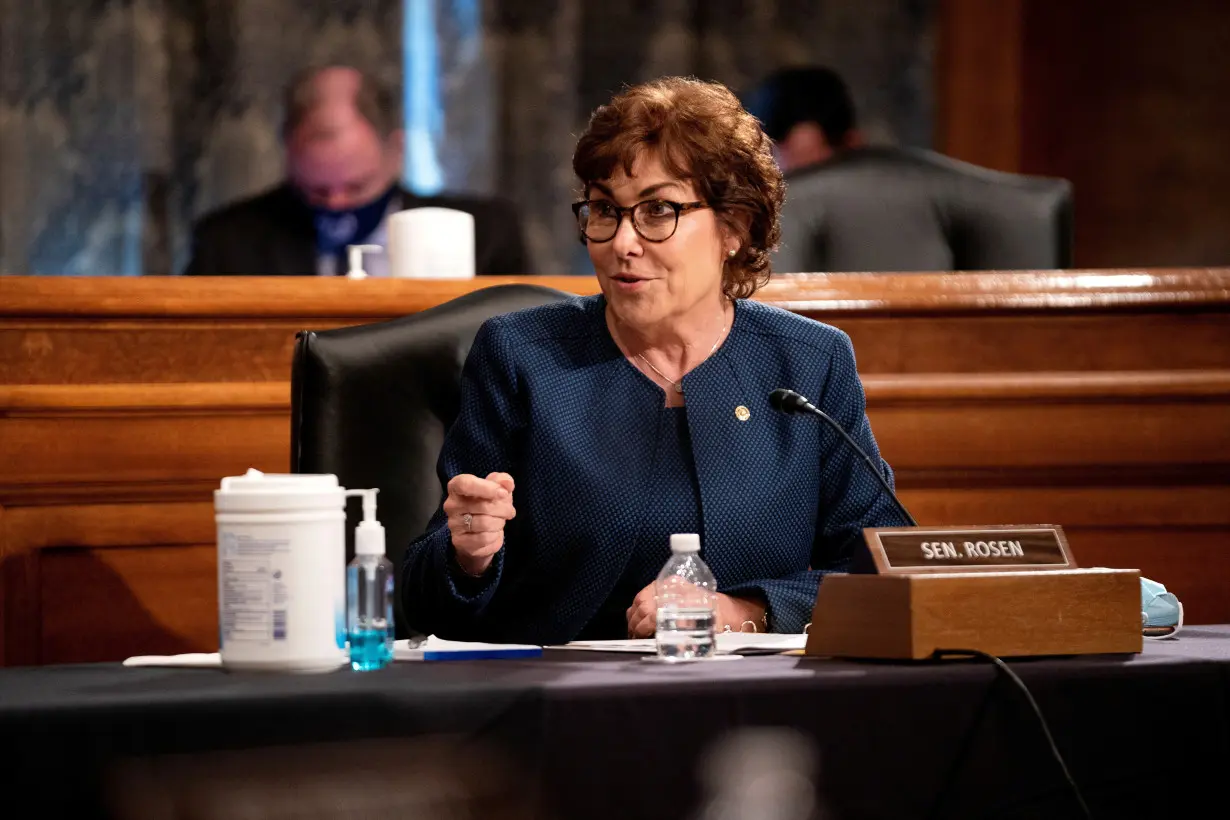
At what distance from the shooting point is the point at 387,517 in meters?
1.66

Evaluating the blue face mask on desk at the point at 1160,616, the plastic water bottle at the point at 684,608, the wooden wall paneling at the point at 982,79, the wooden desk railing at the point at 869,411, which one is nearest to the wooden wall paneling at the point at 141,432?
the wooden desk railing at the point at 869,411

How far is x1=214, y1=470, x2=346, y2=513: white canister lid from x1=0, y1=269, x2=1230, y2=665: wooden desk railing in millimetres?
1048

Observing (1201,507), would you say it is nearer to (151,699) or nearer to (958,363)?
(958,363)

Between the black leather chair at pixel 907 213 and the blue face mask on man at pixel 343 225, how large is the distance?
1462 millimetres

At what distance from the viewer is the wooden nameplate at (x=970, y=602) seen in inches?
41.1

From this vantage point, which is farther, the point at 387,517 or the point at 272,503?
the point at 387,517

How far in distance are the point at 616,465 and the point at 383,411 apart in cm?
27

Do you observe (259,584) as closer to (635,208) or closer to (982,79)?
(635,208)

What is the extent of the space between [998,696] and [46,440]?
4.78 feet

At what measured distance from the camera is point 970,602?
3.46 feet

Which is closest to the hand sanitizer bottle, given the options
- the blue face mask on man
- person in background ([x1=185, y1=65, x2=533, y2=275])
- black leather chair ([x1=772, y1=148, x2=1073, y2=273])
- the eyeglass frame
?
the eyeglass frame

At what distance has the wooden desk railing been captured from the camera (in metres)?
2.01

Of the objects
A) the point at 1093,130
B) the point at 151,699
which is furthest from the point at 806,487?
the point at 1093,130

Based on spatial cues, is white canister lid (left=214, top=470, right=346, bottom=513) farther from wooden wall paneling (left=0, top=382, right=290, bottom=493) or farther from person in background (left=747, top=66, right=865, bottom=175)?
person in background (left=747, top=66, right=865, bottom=175)
